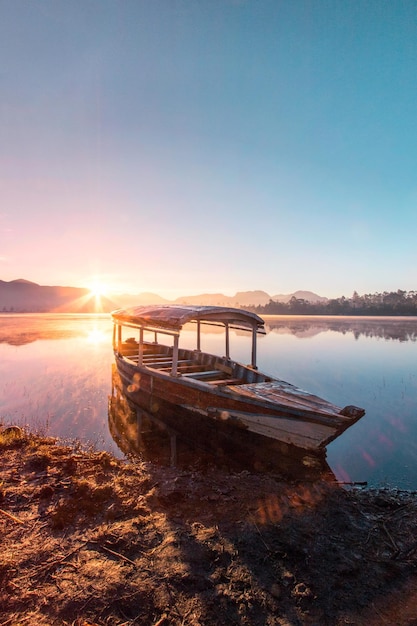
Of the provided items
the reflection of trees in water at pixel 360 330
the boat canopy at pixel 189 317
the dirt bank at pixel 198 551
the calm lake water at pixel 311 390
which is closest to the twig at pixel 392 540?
the dirt bank at pixel 198 551

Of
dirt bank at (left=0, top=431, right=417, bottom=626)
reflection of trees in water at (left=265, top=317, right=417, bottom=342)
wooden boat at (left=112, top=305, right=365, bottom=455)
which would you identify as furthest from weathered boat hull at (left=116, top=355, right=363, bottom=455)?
reflection of trees in water at (left=265, top=317, right=417, bottom=342)

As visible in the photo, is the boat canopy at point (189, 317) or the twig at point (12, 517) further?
the boat canopy at point (189, 317)

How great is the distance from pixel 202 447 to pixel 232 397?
217 cm

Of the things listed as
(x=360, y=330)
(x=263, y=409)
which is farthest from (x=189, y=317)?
(x=360, y=330)

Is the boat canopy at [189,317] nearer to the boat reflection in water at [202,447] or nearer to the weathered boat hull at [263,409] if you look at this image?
the weathered boat hull at [263,409]

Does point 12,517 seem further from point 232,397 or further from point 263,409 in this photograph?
point 263,409

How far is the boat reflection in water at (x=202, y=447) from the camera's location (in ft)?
25.2

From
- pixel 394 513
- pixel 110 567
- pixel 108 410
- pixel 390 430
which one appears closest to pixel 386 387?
pixel 390 430

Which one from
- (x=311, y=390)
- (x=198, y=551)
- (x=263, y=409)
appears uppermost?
(x=263, y=409)

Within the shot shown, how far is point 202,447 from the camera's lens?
9.48 metres

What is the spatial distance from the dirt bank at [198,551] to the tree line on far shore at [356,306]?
120 m

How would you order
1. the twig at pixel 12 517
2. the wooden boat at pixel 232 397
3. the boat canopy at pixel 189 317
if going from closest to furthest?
the twig at pixel 12 517, the wooden boat at pixel 232 397, the boat canopy at pixel 189 317

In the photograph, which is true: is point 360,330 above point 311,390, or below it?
above

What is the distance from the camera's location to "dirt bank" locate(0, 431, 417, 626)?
3422 mm
